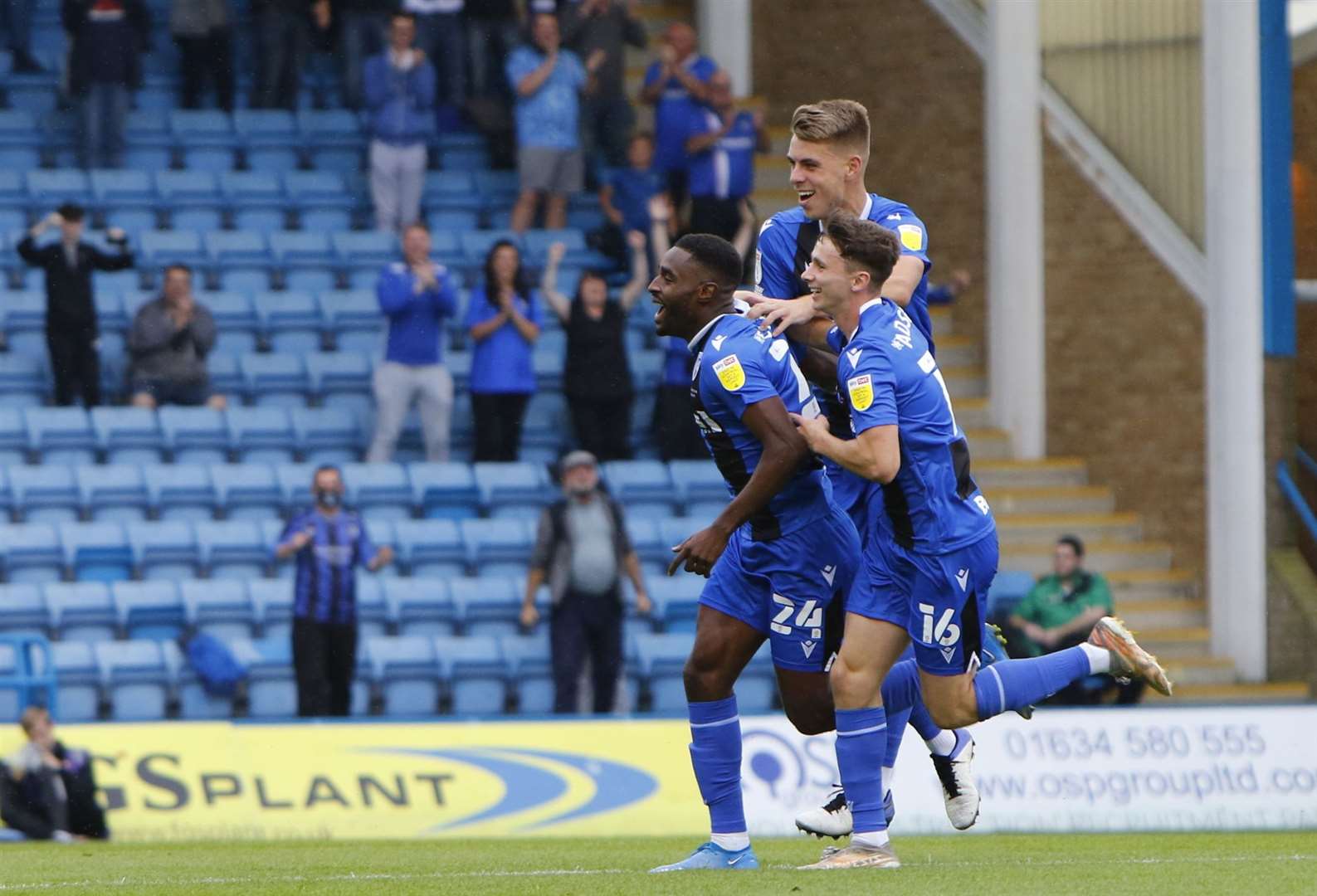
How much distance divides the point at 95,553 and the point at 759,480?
8.18 meters

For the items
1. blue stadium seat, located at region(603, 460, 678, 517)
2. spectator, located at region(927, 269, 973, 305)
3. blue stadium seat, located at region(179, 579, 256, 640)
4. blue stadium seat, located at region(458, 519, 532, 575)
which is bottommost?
blue stadium seat, located at region(179, 579, 256, 640)

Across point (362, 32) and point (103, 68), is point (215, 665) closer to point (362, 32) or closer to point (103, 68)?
point (103, 68)

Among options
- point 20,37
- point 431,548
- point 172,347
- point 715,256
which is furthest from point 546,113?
point 715,256

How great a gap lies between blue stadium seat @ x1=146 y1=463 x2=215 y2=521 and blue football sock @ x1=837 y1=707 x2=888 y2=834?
833cm

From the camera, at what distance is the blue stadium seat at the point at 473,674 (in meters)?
14.1

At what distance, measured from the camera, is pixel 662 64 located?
16.7 m

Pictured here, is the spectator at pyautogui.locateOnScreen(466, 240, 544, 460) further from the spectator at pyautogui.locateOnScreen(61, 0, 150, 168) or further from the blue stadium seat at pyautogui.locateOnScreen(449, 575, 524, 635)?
the spectator at pyautogui.locateOnScreen(61, 0, 150, 168)

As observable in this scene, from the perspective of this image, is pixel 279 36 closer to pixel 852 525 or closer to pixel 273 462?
pixel 273 462

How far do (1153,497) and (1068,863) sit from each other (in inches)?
379

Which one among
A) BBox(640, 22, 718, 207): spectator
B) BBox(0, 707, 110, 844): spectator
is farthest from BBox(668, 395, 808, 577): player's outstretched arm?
BBox(640, 22, 718, 207): spectator

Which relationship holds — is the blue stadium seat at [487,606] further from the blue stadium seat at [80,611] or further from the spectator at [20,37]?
the spectator at [20,37]

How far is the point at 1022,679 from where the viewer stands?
24.0 ft

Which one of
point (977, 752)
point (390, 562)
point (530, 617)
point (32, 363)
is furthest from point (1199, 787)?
point (32, 363)

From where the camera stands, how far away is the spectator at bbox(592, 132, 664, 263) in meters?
16.2
